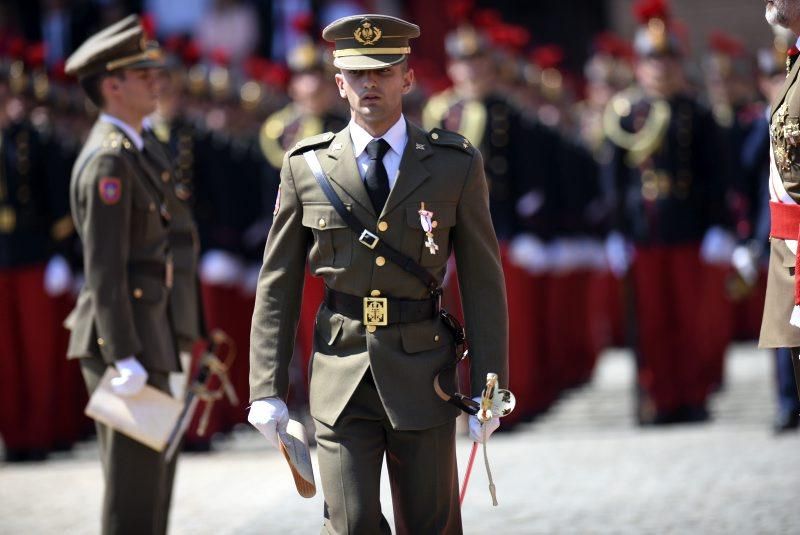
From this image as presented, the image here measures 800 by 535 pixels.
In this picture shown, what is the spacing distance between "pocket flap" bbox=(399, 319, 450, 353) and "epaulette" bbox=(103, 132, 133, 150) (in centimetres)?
184

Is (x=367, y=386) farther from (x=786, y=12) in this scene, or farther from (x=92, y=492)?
(x=92, y=492)

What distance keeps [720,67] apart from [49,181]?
596cm

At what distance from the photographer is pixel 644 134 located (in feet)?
35.7

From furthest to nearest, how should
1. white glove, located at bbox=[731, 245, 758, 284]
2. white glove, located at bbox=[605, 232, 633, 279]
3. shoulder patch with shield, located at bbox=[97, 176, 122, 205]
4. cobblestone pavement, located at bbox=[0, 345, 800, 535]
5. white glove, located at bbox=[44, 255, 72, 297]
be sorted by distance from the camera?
white glove, located at bbox=[605, 232, 633, 279], white glove, located at bbox=[44, 255, 72, 297], white glove, located at bbox=[731, 245, 758, 284], cobblestone pavement, located at bbox=[0, 345, 800, 535], shoulder patch with shield, located at bbox=[97, 176, 122, 205]

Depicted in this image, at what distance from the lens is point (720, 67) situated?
1394cm

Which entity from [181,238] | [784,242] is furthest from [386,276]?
[181,238]

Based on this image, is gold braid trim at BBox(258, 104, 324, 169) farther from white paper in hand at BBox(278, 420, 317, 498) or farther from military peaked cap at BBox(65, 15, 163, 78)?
white paper in hand at BBox(278, 420, 317, 498)

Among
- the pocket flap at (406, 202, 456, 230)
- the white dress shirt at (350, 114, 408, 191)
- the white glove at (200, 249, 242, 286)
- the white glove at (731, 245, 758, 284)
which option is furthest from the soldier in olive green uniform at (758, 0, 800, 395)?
the white glove at (200, 249, 242, 286)

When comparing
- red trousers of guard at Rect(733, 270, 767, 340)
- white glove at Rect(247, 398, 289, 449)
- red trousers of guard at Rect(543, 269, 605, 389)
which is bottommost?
red trousers of guard at Rect(733, 270, 767, 340)

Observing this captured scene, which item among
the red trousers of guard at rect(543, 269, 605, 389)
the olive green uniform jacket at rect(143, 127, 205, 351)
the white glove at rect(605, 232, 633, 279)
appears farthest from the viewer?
the red trousers of guard at rect(543, 269, 605, 389)

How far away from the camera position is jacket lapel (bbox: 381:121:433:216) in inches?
200

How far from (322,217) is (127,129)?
1.76 m

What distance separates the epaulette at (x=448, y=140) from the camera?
5219 mm

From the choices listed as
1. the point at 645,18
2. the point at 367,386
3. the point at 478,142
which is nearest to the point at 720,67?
the point at 645,18
